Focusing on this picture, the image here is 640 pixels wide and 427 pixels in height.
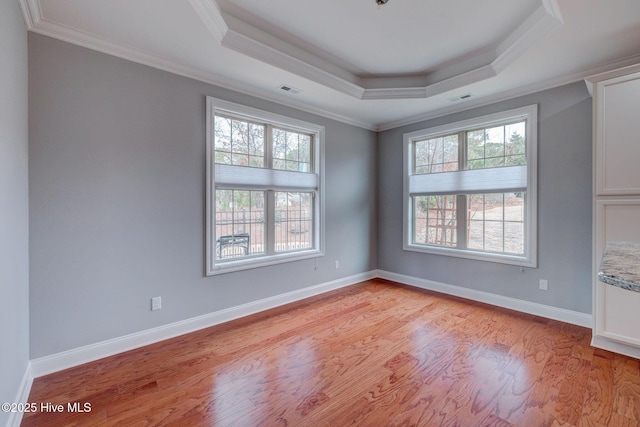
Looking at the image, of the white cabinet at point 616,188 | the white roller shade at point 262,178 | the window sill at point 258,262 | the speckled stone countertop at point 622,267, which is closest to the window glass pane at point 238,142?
the white roller shade at point 262,178

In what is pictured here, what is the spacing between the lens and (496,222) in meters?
3.66

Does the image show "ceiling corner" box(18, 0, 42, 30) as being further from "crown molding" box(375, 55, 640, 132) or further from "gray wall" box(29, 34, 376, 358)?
"crown molding" box(375, 55, 640, 132)

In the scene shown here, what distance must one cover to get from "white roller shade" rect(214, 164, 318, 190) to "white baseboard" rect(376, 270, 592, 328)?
2.10m

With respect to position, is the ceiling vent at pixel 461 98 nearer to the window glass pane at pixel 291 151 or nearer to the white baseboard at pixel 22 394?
the window glass pane at pixel 291 151

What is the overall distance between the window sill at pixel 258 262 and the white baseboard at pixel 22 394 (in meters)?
1.41

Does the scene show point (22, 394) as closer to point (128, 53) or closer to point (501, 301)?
point (128, 53)

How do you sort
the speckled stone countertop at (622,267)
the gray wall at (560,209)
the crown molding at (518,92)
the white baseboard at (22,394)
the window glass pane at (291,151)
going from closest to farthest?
the speckled stone countertop at (622,267), the white baseboard at (22,394), the crown molding at (518,92), the gray wall at (560,209), the window glass pane at (291,151)

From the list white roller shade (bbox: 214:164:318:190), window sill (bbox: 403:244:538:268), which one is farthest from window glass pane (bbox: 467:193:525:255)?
white roller shade (bbox: 214:164:318:190)

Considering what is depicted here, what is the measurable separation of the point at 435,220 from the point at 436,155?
0.97 m

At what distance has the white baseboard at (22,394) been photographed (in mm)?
1580

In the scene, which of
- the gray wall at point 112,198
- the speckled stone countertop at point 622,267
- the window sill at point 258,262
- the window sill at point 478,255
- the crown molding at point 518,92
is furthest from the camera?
the window sill at point 478,255

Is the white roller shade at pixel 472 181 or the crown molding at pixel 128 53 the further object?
the white roller shade at pixel 472 181

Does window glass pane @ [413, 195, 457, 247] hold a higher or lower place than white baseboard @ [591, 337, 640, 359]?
higher

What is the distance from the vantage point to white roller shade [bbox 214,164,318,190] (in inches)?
123
